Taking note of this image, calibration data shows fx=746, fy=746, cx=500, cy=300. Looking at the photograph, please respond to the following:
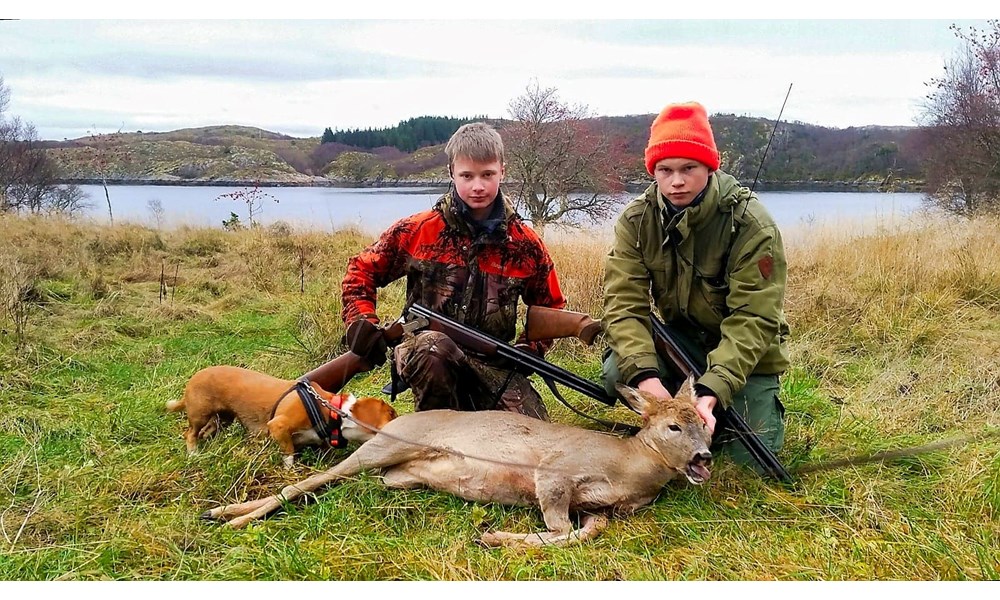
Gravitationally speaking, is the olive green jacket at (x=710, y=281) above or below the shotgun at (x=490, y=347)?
above

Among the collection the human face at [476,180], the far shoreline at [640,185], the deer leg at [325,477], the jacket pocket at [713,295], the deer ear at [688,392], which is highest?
the human face at [476,180]

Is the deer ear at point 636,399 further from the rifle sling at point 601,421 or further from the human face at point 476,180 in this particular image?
the human face at point 476,180

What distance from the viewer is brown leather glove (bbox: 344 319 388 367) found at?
4.20 meters

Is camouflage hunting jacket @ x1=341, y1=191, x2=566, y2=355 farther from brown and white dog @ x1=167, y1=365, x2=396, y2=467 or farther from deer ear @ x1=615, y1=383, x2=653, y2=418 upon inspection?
deer ear @ x1=615, y1=383, x2=653, y2=418

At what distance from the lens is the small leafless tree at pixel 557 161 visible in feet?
41.4

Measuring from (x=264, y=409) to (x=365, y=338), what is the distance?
2.39ft

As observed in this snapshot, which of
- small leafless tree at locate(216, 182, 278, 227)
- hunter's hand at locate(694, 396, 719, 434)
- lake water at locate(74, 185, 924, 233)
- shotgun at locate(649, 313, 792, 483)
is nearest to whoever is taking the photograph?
hunter's hand at locate(694, 396, 719, 434)

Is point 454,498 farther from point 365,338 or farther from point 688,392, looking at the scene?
point 688,392

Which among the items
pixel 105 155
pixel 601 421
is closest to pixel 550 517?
pixel 601 421

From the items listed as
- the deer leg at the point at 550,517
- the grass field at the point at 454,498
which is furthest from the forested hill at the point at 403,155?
the deer leg at the point at 550,517

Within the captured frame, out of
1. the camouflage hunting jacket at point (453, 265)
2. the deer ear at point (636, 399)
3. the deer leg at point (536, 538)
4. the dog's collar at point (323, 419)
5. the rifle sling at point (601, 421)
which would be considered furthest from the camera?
the camouflage hunting jacket at point (453, 265)

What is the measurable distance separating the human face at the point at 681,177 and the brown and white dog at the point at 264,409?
1.97 m

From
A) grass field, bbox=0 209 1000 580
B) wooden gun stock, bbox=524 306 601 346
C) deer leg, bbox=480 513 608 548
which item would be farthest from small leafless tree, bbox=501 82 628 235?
deer leg, bbox=480 513 608 548

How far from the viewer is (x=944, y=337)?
6434 mm
